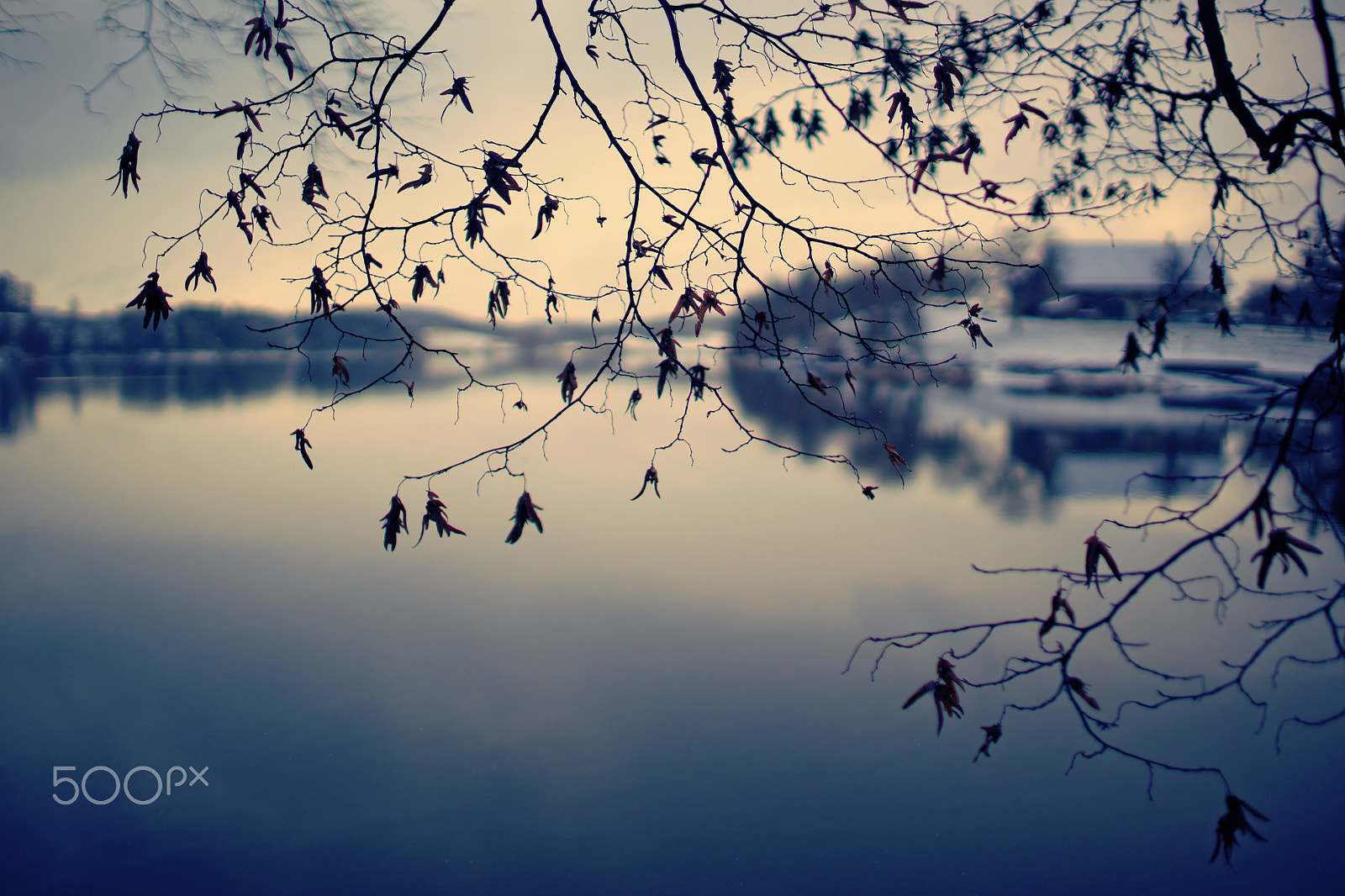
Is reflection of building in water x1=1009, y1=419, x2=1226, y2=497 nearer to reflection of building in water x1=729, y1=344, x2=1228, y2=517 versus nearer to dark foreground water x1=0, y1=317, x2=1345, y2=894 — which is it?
reflection of building in water x1=729, y1=344, x2=1228, y2=517

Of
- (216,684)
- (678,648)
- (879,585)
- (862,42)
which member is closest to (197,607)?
(216,684)

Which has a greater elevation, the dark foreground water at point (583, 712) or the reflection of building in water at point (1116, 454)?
the reflection of building in water at point (1116, 454)

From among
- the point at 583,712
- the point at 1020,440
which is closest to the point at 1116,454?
the point at 1020,440

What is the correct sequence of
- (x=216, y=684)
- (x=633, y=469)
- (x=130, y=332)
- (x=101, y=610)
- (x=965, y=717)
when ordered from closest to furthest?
(x=965, y=717), (x=216, y=684), (x=101, y=610), (x=130, y=332), (x=633, y=469)

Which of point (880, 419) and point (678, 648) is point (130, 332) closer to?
point (678, 648)

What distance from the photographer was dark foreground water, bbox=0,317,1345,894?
3.33m

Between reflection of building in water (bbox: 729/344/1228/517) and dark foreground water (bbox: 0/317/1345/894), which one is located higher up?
reflection of building in water (bbox: 729/344/1228/517)

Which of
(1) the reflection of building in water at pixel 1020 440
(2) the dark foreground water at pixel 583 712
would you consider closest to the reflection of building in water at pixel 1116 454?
(1) the reflection of building in water at pixel 1020 440

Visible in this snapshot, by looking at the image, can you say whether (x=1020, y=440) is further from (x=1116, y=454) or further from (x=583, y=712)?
(x=583, y=712)

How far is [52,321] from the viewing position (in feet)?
21.5

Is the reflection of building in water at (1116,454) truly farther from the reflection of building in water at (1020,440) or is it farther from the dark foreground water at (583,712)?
the dark foreground water at (583,712)

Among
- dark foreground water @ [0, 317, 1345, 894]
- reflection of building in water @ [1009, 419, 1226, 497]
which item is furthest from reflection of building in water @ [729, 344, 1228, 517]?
dark foreground water @ [0, 317, 1345, 894]

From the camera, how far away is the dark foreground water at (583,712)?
3.33 meters

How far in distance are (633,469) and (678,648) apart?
18.9 ft
